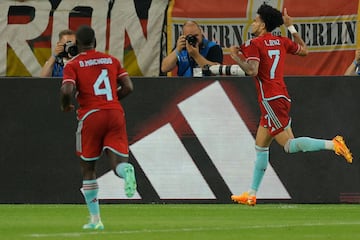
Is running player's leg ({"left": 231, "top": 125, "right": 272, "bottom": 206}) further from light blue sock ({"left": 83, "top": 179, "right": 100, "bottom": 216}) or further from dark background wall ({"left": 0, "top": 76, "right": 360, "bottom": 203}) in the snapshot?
light blue sock ({"left": 83, "top": 179, "right": 100, "bottom": 216})

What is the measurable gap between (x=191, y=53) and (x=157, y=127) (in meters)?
1.19

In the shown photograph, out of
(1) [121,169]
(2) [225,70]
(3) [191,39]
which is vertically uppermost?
(1) [121,169]

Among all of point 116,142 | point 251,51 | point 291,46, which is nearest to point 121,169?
point 116,142

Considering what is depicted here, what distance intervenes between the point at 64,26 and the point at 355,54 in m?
4.52

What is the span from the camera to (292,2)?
802 inches

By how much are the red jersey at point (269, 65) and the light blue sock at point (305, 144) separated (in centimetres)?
59

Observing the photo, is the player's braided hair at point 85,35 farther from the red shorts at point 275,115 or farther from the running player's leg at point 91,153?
the red shorts at point 275,115

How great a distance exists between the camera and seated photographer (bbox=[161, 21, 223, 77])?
58.4ft

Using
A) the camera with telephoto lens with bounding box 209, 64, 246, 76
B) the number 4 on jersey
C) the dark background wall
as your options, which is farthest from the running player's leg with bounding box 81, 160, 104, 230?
the camera with telephoto lens with bounding box 209, 64, 246, 76
